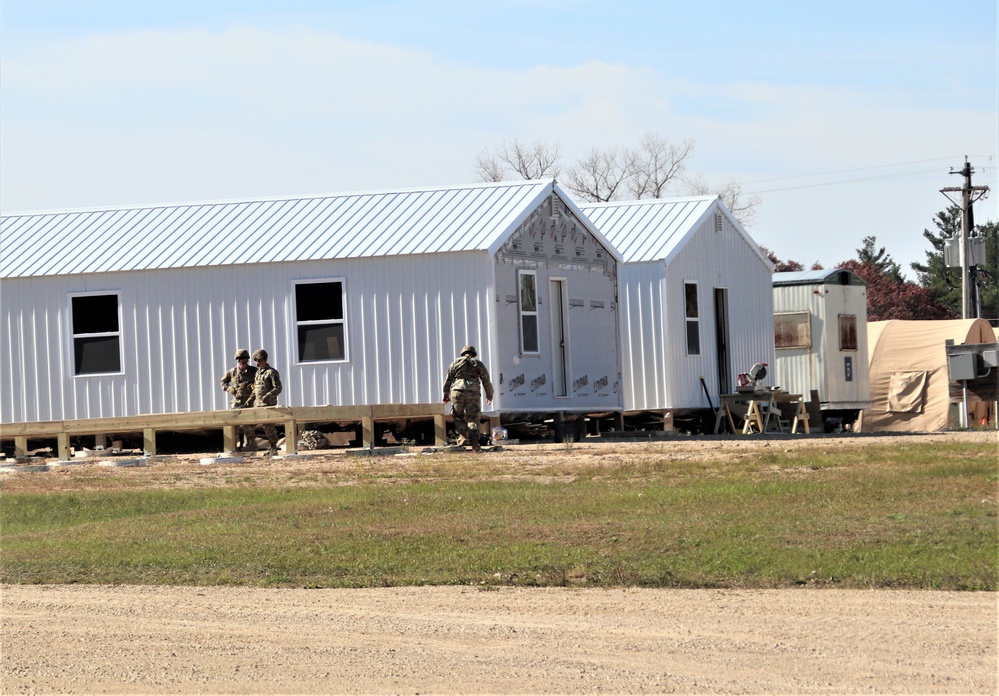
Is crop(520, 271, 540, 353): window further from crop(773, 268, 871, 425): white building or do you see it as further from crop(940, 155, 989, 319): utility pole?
crop(940, 155, 989, 319): utility pole

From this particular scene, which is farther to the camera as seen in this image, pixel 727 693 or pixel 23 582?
pixel 23 582

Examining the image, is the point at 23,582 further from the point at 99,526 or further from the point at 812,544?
the point at 812,544

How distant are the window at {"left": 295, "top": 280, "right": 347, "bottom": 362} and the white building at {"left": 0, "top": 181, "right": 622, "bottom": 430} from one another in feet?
0.07

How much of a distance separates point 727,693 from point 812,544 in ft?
12.8

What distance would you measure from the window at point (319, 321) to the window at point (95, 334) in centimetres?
298

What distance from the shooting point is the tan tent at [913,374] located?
109ft

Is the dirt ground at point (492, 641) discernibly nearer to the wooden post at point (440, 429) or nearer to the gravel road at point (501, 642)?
the gravel road at point (501, 642)

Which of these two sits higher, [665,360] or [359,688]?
[665,360]

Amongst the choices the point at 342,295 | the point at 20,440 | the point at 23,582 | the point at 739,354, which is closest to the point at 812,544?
the point at 23,582

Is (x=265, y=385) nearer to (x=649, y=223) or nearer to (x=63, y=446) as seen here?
(x=63, y=446)

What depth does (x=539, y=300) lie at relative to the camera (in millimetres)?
22672

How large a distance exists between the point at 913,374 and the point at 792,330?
4025mm

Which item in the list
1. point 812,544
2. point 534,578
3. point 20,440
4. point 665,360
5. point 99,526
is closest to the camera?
point 534,578

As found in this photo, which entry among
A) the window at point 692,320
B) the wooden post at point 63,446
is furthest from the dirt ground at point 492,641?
the window at point 692,320
